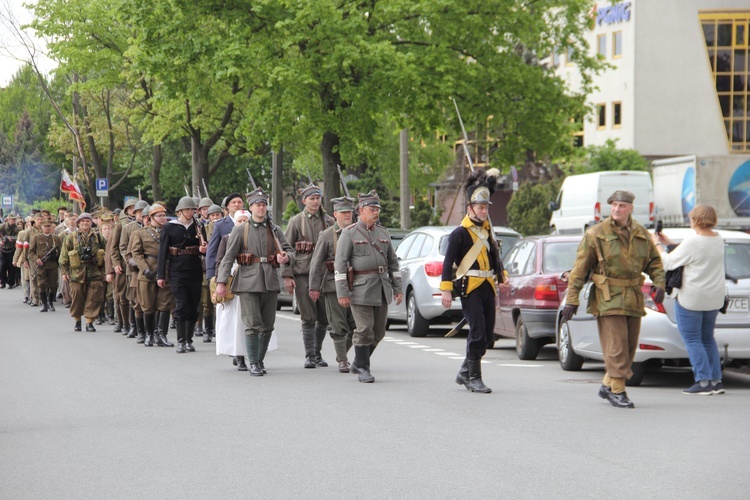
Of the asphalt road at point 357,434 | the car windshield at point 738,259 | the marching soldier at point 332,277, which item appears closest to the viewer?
the asphalt road at point 357,434

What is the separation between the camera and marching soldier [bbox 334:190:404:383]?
12805 mm

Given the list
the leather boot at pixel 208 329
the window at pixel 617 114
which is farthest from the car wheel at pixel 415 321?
the window at pixel 617 114

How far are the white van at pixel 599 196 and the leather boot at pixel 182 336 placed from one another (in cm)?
2530

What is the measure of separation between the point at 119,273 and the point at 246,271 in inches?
242

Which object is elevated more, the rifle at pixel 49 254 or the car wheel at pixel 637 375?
the rifle at pixel 49 254

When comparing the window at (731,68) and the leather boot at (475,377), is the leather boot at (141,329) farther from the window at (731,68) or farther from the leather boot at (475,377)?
the window at (731,68)

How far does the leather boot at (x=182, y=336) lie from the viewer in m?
16.2

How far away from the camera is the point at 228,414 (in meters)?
10.3

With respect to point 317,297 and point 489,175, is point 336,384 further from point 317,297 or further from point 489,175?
point 489,175

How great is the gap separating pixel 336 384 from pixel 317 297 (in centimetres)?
122

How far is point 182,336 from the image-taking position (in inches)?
641

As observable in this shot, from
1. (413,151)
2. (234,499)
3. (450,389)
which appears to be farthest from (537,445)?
(413,151)

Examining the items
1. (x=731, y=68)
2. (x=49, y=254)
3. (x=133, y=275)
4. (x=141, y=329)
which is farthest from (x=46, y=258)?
(x=731, y=68)

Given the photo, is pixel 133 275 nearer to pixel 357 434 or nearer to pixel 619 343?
pixel 619 343
